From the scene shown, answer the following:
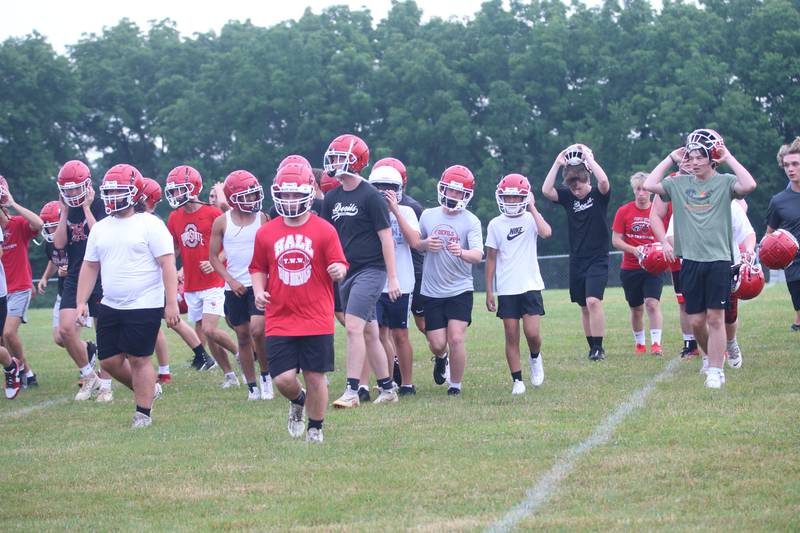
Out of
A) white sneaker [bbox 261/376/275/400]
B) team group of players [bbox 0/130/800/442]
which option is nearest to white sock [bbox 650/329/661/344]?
team group of players [bbox 0/130/800/442]

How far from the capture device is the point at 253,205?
1132 centimetres

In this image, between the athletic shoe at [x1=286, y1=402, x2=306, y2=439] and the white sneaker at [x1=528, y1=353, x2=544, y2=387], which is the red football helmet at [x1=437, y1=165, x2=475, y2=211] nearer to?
the white sneaker at [x1=528, y1=353, x2=544, y2=387]

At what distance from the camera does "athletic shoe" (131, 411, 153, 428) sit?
998 centimetres

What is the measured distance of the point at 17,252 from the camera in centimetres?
1380

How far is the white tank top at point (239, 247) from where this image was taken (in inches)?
448

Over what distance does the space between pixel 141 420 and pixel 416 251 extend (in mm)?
2897

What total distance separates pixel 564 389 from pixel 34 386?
6193 mm

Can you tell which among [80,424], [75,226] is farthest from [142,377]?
[75,226]

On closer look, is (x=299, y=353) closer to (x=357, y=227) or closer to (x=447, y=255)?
(x=357, y=227)

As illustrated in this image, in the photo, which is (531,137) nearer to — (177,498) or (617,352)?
(617,352)

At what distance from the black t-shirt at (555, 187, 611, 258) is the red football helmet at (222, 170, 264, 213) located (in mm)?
3734

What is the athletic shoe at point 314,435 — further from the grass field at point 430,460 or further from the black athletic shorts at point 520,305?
the black athletic shorts at point 520,305

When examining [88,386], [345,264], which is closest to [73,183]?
[88,386]

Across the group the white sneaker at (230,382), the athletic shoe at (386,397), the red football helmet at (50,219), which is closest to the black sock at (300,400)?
the athletic shoe at (386,397)
